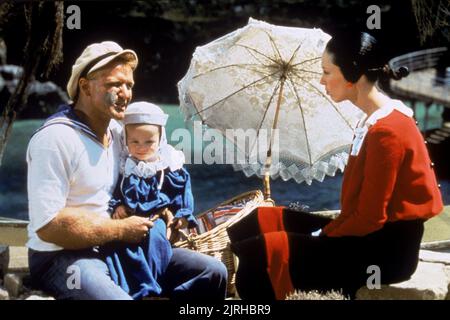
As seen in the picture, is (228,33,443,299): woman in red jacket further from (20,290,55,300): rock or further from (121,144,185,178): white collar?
(20,290,55,300): rock

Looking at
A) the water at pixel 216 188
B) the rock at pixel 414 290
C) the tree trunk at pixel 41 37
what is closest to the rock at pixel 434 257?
the rock at pixel 414 290

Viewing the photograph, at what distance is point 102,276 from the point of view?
3.31 meters

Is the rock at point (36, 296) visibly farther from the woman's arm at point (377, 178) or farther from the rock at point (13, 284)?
the woman's arm at point (377, 178)

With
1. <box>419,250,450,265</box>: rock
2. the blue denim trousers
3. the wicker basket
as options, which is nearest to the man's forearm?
the blue denim trousers

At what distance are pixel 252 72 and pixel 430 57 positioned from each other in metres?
25.3

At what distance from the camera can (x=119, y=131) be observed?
3.73 meters

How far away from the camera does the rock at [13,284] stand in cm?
373

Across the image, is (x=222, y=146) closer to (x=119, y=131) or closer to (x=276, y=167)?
(x=276, y=167)

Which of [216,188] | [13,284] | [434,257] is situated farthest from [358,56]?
[216,188]

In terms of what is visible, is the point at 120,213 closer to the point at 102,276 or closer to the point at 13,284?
the point at 102,276

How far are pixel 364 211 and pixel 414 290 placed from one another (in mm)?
651

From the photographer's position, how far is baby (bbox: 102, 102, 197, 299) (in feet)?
11.4

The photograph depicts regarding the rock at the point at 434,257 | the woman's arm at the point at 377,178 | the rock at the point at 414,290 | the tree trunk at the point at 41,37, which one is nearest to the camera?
the woman's arm at the point at 377,178
